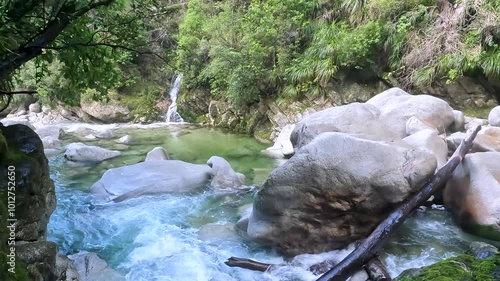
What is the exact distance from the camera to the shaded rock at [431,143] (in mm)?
6367

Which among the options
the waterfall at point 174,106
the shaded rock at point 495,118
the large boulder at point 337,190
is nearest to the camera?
the large boulder at point 337,190

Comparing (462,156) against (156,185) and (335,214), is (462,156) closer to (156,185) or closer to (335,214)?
(335,214)

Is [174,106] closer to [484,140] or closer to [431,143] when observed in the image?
[431,143]

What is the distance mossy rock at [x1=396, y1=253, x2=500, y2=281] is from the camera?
1.71 metres

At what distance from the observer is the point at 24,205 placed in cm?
324

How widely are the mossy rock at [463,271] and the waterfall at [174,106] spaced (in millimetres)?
16615

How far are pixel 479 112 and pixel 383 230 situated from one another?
6963 millimetres

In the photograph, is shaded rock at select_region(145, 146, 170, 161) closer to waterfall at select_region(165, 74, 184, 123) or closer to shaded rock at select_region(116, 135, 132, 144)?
shaded rock at select_region(116, 135, 132, 144)

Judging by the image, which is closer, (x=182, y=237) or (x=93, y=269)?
(x=93, y=269)

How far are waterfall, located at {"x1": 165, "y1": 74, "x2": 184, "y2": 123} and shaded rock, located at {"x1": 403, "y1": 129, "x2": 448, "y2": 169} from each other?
12936mm

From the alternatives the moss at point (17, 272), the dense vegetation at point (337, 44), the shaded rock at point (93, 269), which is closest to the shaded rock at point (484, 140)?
the dense vegetation at point (337, 44)

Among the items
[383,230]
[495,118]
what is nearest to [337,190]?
[383,230]

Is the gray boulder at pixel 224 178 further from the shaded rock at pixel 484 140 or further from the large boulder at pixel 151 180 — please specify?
the shaded rock at pixel 484 140

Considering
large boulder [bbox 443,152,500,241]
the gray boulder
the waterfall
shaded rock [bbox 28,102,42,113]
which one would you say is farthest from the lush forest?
shaded rock [bbox 28,102,42,113]
